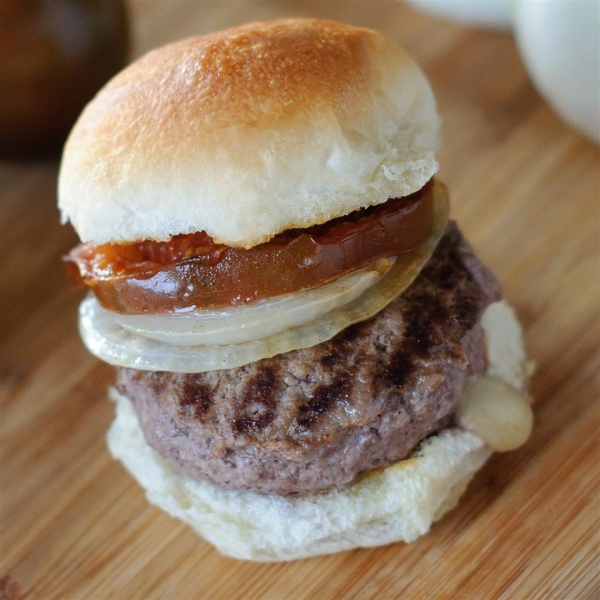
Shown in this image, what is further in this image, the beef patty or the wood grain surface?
the wood grain surface

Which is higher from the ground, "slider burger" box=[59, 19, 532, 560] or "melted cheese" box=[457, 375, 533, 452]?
"slider burger" box=[59, 19, 532, 560]

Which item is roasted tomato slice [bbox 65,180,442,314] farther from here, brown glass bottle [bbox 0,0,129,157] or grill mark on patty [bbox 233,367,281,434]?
brown glass bottle [bbox 0,0,129,157]

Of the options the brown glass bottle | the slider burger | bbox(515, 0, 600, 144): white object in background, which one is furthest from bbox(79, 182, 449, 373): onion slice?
the brown glass bottle

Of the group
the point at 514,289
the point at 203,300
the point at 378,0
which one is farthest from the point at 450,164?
the point at 203,300

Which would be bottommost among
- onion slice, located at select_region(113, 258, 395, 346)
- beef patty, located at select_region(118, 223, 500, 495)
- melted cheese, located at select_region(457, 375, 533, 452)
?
melted cheese, located at select_region(457, 375, 533, 452)

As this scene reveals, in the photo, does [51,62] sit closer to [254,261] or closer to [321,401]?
[254,261]

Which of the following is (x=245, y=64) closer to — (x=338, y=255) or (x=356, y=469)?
(x=338, y=255)
